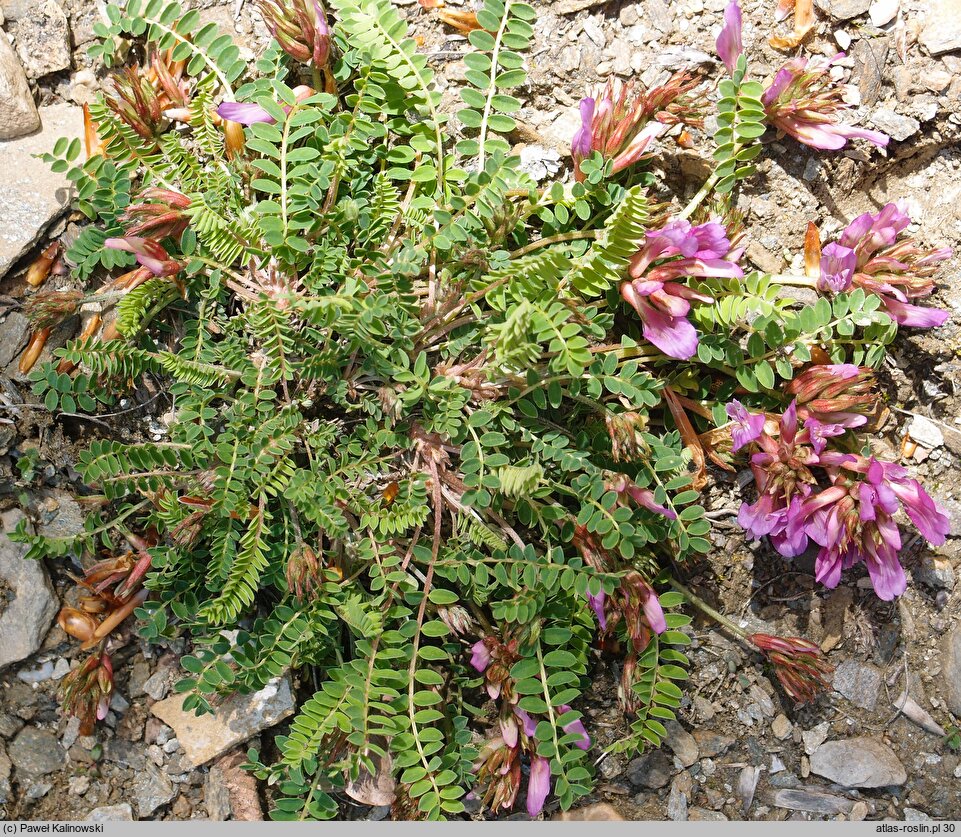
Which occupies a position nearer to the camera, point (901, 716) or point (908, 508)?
point (908, 508)

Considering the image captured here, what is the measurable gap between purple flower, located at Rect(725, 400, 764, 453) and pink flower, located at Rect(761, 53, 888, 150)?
0.94 meters

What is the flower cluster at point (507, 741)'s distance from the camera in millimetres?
2701

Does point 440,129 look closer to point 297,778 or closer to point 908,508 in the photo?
point 908,508

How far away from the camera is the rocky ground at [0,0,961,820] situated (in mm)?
2955

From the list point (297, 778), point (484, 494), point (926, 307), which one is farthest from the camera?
point (926, 307)

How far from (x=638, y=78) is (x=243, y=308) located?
5.32ft

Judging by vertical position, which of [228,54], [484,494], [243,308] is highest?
[228,54]

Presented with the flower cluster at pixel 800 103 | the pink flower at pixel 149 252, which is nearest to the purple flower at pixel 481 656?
the pink flower at pixel 149 252

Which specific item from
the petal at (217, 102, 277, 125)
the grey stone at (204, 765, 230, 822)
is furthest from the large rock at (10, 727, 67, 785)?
the petal at (217, 102, 277, 125)

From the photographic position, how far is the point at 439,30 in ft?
10.0

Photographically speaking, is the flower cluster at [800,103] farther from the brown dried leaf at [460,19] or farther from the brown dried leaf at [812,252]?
the brown dried leaf at [460,19]

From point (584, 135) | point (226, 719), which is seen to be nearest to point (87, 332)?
point (226, 719)

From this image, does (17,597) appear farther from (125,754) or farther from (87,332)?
(87,332)

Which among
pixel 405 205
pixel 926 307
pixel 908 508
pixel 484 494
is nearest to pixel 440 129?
pixel 405 205
